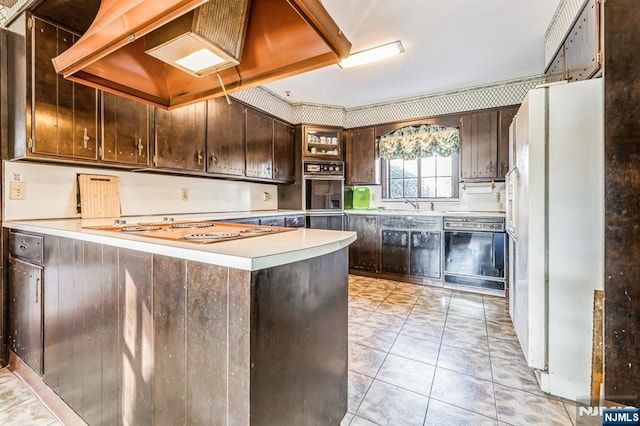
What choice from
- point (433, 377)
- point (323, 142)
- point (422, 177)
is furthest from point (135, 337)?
point (422, 177)

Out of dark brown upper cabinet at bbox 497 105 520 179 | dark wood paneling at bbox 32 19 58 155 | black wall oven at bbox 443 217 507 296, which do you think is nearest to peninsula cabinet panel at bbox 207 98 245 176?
dark wood paneling at bbox 32 19 58 155

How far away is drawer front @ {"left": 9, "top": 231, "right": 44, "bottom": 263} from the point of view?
5.41 feet

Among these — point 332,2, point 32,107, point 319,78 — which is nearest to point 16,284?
point 32,107

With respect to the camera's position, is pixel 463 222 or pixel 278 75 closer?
pixel 278 75

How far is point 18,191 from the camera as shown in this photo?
1999 millimetres

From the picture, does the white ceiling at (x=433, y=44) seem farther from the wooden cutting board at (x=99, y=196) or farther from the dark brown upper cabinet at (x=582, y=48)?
the wooden cutting board at (x=99, y=196)

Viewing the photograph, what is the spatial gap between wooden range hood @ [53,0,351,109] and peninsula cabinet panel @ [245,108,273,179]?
190cm

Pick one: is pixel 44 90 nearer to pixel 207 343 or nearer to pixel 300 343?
pixel 207 343

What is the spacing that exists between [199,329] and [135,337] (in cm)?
41

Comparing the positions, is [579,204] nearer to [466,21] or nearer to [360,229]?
[466,21]

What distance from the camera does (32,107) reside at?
1.83 m

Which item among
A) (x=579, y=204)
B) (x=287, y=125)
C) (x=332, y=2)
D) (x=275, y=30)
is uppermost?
(x=332, y=2)

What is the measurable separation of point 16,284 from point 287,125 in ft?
11.4

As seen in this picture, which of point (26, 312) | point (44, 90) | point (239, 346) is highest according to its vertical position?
point (44, 90)
